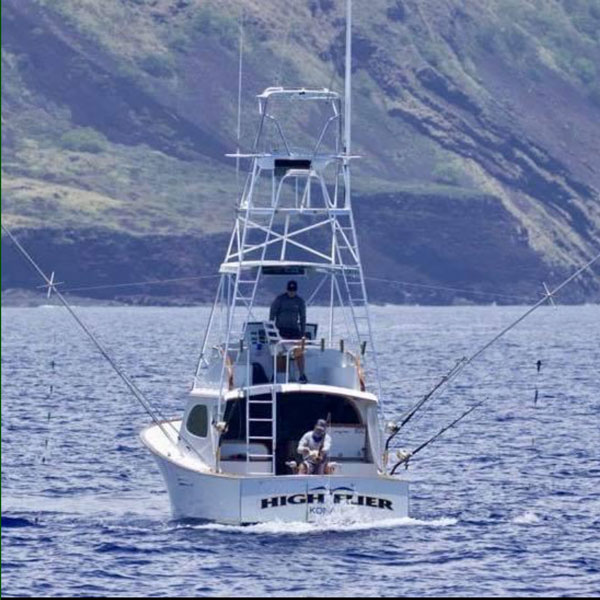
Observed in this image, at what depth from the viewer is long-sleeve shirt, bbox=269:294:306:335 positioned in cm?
5509

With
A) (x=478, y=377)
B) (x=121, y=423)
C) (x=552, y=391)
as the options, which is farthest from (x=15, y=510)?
(x=478, y=377)

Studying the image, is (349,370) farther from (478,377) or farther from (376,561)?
(478,377)

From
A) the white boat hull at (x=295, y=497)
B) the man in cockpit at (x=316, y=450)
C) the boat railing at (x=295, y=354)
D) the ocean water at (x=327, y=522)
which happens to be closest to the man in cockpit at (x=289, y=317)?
the boat railing at (x=295, y=354)

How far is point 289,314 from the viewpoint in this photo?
55094 millimetres

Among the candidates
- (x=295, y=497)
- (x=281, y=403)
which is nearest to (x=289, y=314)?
(x=281, y=403)

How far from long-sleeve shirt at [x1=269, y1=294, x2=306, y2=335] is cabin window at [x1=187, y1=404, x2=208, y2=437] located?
2660 mm

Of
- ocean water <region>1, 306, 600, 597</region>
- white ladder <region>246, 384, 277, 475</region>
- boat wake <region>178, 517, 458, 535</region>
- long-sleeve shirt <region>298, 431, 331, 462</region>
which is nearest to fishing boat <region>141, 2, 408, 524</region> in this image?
white ladder <region>246, 384, 277, 475</region>

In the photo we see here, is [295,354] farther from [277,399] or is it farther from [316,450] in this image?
[316,450]

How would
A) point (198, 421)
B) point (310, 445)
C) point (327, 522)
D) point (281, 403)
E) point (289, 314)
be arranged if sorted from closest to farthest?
point (327, 522)
point (310, 445)
point (281, 403)
point (289, 314)
point (198, 421)

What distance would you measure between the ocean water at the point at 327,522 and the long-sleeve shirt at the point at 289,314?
5.18m

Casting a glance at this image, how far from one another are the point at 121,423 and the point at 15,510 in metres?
30.6

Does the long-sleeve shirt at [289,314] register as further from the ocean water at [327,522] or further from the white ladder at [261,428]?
the ocean water at [327,522]

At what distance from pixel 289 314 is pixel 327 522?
19.6 ft

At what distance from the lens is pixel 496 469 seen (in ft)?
226
